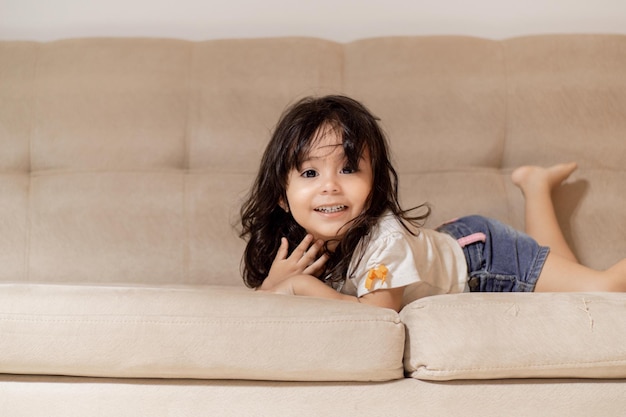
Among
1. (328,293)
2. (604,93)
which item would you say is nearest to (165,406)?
(328,293)

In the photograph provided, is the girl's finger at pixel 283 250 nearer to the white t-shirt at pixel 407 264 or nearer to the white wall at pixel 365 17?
the white t-shirt at pixel 407 264

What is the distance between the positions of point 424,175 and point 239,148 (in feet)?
1.69

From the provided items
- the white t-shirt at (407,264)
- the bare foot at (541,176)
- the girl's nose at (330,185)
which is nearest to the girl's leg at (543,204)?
the bare foot at (541,176)

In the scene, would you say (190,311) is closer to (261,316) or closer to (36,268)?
(261,316)

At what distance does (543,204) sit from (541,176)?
0.26ft

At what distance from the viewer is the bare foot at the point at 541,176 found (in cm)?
199

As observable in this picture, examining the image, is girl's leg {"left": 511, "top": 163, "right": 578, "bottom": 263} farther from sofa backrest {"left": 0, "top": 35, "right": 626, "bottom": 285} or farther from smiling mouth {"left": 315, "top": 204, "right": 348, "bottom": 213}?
smiling mouth {"left": 315, "top": 204, "right": 348, "bottom": 213}

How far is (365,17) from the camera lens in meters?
2.42

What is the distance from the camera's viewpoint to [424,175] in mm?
2086

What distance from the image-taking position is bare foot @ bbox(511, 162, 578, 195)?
1.99 meters

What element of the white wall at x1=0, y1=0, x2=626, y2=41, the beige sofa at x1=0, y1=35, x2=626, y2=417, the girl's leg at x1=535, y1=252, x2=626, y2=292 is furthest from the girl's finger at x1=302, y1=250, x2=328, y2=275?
the white wall at x1=0, y1=0, x2=626, y2=41

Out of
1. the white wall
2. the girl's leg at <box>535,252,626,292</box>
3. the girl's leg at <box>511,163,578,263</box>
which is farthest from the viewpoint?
the white wall

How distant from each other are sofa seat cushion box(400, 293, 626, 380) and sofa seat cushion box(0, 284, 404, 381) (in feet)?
0.21

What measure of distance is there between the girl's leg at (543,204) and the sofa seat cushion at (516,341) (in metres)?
0.57
